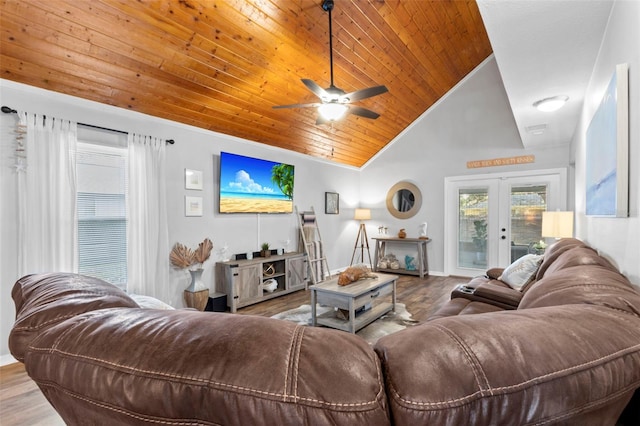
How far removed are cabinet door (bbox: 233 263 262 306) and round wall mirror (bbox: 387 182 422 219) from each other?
11.4 ft

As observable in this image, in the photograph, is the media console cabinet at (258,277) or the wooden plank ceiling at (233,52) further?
the media console cabinet at (258,277)

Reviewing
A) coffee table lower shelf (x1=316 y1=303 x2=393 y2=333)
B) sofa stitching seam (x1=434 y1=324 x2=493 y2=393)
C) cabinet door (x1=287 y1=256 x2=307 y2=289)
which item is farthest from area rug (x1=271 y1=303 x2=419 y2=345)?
sofa stitching seam (x1=434 y1=324 x2=493 y2=393)

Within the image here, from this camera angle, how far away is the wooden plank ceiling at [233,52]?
7.68 feet

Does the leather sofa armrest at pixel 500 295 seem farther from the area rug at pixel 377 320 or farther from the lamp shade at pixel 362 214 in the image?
the lamp shade at pixel 362 214

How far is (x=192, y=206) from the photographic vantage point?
12.6 ft

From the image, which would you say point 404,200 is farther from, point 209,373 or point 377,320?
point 209,373

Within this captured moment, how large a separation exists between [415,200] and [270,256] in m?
3.34

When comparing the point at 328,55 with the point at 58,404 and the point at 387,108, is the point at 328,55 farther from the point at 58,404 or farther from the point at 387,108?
the point at 58,404

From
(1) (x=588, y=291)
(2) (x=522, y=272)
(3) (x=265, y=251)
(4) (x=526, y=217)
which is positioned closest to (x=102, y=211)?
(3) (x=265, y=251)

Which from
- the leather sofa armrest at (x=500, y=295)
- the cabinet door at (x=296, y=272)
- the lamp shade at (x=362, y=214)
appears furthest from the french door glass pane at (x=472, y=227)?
the leather sofa armrest at (x=500, y=295)

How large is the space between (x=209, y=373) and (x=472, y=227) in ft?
19.7

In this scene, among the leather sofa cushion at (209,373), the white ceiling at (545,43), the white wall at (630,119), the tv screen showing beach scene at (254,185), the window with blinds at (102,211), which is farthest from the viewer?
the tv screen showing beach scene at (254,185)

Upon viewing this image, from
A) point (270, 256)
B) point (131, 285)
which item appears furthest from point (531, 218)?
point (131, 285)

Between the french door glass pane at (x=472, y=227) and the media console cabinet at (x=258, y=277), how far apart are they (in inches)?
124
